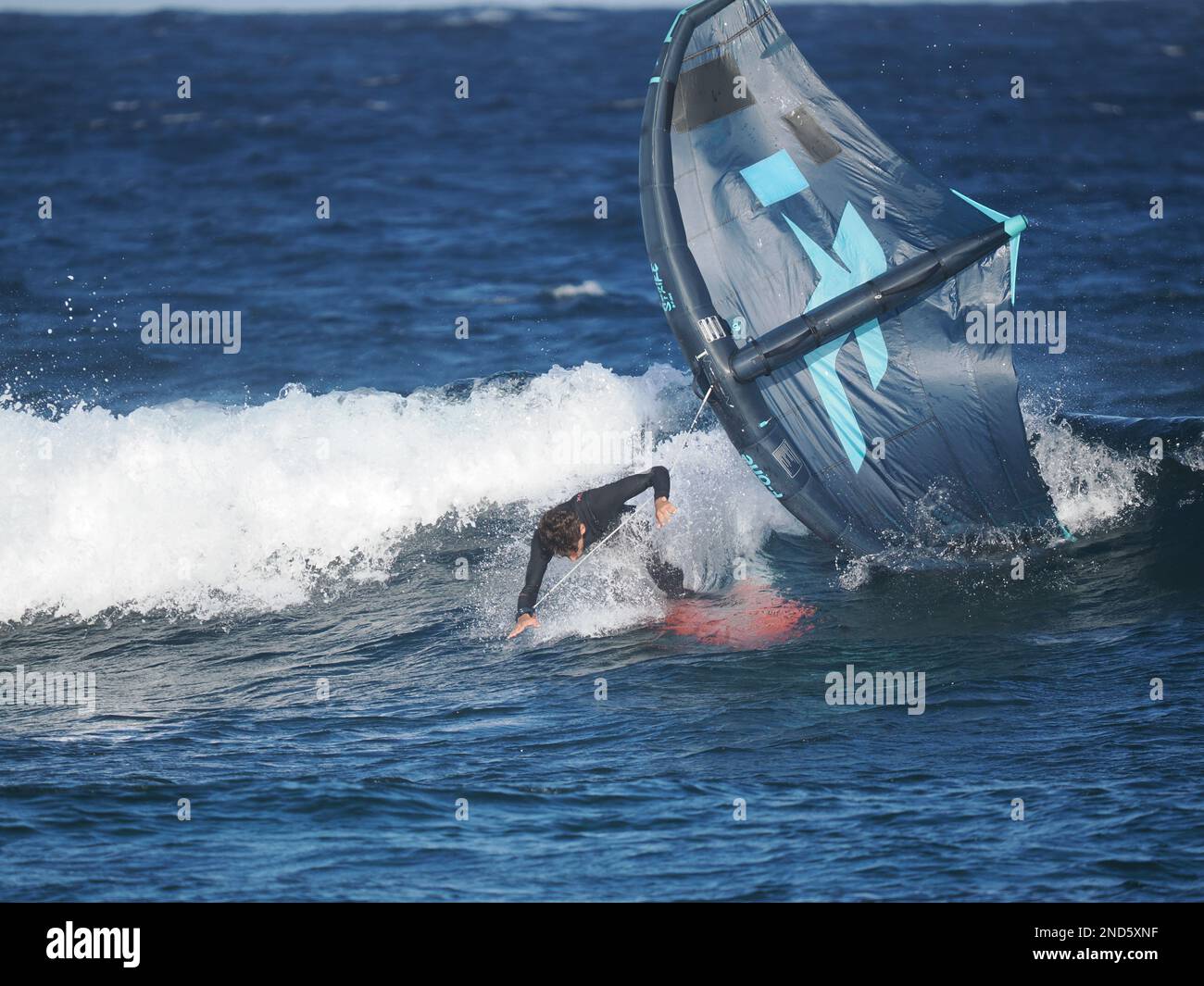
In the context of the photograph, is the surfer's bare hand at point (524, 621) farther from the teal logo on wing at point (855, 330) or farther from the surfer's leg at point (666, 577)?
the teal logo on wing at point (855, 330)

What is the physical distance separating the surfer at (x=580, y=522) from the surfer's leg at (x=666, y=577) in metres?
0.59

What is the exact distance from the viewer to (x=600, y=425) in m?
15.4

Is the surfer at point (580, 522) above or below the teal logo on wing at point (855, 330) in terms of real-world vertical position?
below

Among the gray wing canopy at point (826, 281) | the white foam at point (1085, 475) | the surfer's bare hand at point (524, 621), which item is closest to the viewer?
the surfer's bare hand at point (524, 621)

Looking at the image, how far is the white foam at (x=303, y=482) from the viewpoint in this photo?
41.8ft


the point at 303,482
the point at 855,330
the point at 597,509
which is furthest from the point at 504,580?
the point at 855,330

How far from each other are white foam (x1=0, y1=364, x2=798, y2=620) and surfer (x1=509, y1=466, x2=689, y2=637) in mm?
1347

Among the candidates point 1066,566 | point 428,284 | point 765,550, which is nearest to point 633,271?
point 428,284

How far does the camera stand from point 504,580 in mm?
12461

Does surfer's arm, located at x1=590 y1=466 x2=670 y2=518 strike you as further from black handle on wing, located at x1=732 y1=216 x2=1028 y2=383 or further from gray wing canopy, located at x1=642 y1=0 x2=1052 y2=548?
black handle on wing, located at x1=732 y1=216 x2=1028 y2=383

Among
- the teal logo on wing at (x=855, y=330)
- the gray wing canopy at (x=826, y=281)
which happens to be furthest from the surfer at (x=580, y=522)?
the teal logo on wing at (x=855, y=330)

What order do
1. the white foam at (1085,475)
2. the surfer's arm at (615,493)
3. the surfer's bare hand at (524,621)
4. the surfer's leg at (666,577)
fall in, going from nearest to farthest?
the surfer's bare hand at (524,621) < the surfer's arm at (615,493) < the surfer's leg at (666,577) < the white foam at (1085,475)

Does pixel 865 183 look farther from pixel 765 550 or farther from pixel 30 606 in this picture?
pixel 30 606

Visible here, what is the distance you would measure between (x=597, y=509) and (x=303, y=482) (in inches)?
169
